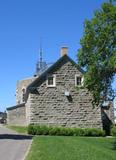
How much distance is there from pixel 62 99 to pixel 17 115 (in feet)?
53.3

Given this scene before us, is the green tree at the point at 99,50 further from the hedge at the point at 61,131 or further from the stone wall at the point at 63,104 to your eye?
the stone wall at the point at 63,104

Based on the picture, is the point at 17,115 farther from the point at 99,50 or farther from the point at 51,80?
the point at 99,50

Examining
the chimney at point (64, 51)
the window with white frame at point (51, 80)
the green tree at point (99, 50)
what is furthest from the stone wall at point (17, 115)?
the green tree at point (99, 50)

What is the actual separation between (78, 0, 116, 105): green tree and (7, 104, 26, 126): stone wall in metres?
29.4

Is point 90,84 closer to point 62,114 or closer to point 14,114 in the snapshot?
point 62,114

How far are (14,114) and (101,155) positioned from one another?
41.4 meters

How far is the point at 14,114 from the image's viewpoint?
62.0 m

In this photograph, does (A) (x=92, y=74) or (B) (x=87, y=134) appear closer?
(A) (x=92, y=74)

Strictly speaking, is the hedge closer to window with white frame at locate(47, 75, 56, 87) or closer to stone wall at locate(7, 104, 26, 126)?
window with white frame at locate(47, 75, 56, 87)

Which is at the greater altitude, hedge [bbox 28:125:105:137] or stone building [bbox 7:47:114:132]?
stone building [bbox 7:47:114:132]

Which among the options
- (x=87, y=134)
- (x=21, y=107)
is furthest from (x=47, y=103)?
(x=21, y=107)

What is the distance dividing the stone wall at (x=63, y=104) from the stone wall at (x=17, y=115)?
13.0 m

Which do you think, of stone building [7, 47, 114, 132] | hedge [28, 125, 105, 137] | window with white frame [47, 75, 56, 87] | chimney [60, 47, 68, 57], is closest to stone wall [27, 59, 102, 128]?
stone building [7, 47, 114, 132]

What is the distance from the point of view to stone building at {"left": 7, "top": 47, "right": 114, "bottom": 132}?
150 feet
